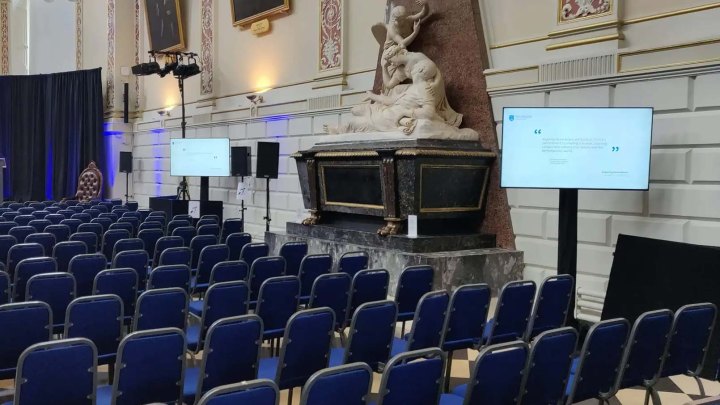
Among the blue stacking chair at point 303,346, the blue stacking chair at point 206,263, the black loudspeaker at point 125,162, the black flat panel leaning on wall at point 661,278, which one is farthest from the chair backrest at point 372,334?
the black loudspeaker at point 125,162

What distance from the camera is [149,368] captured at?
9.03 ft

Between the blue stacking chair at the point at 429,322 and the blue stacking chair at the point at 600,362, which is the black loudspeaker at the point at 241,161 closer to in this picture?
the blue stacking chair at the point at 429,322

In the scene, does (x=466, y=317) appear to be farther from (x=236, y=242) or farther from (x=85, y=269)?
(x=236, y=242)

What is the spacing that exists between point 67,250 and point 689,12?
6166mm

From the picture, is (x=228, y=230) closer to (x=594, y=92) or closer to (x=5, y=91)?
(x=594, y=92)

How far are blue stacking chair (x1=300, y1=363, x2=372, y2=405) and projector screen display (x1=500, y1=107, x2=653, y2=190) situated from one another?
358 cm

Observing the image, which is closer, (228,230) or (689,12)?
(689,12)

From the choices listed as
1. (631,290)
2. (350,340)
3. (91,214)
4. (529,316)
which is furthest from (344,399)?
(91,214)

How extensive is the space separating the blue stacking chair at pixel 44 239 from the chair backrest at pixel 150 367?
4.19m

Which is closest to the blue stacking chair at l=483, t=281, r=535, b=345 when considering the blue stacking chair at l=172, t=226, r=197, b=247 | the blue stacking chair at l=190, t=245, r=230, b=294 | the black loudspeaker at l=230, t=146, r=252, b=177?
the blue stacking chair at l=190, t=245, r=230, b=294

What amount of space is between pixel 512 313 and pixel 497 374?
4.84 ft

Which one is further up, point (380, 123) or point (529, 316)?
point (380, 123)

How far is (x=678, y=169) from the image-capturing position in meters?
5.79

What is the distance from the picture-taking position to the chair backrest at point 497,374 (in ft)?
8.49
